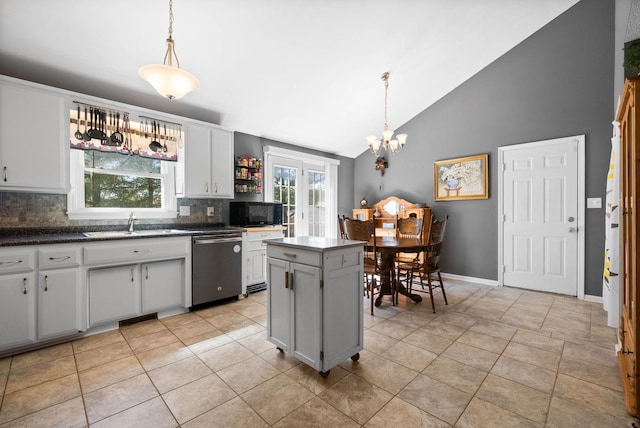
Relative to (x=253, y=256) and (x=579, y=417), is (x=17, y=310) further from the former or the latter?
(x=579, y=417)

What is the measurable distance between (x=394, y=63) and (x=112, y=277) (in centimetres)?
419

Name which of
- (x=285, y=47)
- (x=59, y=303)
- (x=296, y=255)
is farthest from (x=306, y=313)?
(x=285, y=47)

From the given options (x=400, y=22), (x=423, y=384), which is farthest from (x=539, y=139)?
(x=423, y=384)

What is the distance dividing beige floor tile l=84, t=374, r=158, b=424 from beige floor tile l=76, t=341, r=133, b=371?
42 cm

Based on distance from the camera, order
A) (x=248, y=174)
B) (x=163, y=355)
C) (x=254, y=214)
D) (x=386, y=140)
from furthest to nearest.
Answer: (x=248, y=174) < (x=254, y=214) < (x=386, y=140) < (x=163, y=355)

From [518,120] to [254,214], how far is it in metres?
4.12

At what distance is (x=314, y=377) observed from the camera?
1.93m

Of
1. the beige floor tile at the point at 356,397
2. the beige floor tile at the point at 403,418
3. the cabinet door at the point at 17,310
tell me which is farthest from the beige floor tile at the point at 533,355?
the cabinet door at the point at 17,310

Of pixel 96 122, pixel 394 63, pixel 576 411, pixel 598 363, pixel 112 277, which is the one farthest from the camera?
pixel 394 63

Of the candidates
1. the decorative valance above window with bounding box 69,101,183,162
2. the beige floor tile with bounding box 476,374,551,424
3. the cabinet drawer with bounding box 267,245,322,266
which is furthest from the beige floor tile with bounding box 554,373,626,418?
the decorative valance above window with bounding box 69,101,183,162

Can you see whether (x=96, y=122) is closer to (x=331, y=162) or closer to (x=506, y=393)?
(x=331, y=162)

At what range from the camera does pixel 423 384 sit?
72.8 inches

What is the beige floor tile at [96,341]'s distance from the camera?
2.37 m

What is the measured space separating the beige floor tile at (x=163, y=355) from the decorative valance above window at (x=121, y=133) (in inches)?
84.2
